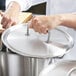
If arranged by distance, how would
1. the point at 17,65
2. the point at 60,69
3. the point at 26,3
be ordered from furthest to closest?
the point at 26,3
the point at 17,65
the point at 60,69

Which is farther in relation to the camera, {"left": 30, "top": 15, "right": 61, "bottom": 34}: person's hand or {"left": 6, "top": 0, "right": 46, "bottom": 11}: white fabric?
{"left": 6, "top": 0, "right": 46, "bottom": 11}: white fabric

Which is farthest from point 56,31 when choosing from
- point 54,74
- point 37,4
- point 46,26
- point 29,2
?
point 37,4

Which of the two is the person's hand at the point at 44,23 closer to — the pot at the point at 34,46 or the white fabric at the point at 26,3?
the pot at the point at 34,46

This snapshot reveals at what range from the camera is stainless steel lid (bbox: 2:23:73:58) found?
622mm

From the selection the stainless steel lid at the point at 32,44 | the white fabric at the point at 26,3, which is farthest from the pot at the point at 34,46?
the white fabric at the point at 26,3

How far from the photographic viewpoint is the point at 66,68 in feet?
1.95

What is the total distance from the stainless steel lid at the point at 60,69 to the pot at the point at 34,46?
3 cm

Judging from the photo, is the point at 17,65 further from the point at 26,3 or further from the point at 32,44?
the point at 26,3

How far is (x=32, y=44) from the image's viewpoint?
26.1 inches

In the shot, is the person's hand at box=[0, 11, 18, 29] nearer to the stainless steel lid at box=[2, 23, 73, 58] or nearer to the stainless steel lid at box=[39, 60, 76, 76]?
the stainless steel lid at box=[2, 23, 73, 58]

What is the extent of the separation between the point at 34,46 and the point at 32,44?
14 mm

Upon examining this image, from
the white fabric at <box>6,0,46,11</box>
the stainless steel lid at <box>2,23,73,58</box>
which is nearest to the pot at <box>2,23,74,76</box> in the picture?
the stainless steel lid at <box>2,23,73,58</box>

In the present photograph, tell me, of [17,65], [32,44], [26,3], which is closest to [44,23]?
[32,44]

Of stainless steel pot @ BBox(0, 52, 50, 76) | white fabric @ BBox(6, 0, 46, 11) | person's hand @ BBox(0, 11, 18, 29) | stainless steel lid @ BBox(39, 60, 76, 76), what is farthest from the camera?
white fabric @ BBox(6, 0, 46, 11)
